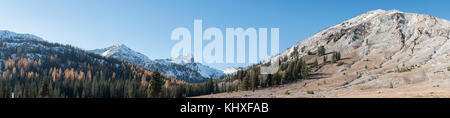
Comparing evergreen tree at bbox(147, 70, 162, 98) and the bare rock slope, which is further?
the bare rock slope

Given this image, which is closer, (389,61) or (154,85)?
(154,85)

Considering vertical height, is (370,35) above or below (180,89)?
above

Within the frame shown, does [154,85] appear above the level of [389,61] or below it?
below

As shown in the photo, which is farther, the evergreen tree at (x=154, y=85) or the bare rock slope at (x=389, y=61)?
the bare rock slope at (x=389, y=61)
